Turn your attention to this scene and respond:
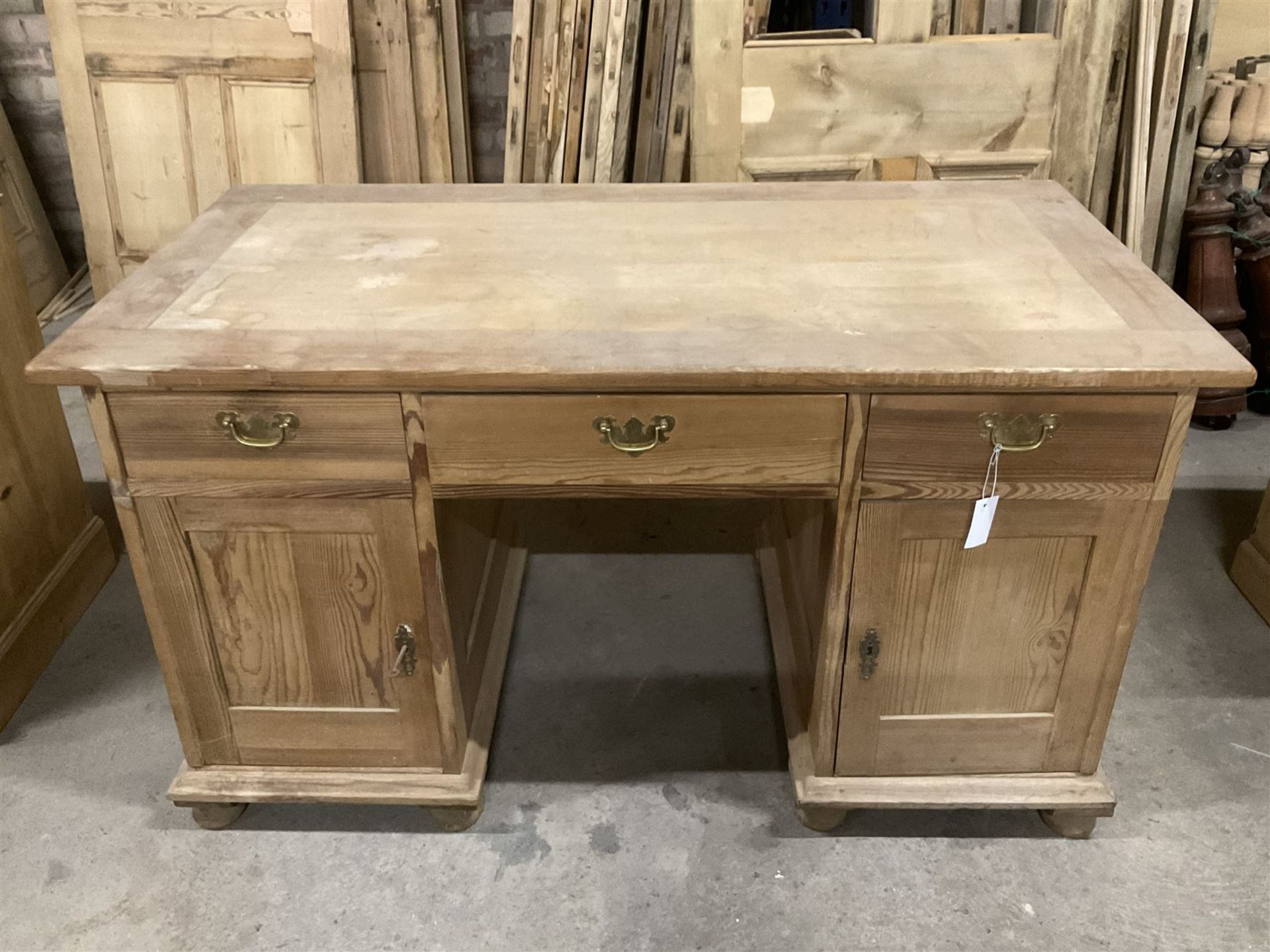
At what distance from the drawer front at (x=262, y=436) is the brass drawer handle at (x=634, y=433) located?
10.4 inches

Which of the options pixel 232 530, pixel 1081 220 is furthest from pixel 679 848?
pixel 1081 220

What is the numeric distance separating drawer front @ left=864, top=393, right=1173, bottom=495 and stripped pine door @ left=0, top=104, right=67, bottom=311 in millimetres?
2998

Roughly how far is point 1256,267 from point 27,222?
3.70 meters

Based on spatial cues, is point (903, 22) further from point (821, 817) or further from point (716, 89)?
point (821, 817)

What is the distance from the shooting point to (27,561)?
6.66 feet

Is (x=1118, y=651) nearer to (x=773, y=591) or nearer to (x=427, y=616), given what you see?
(x=773, y=591)

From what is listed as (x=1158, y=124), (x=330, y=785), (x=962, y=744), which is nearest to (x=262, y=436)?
(x=330, y=785)

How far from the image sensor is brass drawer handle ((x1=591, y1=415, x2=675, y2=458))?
1.35 meters

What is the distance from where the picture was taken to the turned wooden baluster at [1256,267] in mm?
2818

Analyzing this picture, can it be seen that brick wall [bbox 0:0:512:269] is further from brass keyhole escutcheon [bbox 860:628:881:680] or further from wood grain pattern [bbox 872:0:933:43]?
brass keyhole escutcheon [bbox 860:628:881:680]

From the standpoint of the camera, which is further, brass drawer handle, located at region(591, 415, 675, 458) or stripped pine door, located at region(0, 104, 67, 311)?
stripped pine door, located at region(0, 104, 67, 311)

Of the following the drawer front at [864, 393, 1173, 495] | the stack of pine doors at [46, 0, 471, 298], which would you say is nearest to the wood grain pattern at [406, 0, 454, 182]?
the stack of pine doors at [46, 0, 471, 298]

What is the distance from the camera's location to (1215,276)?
9.21 feet

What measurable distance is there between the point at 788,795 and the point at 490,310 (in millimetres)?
955
